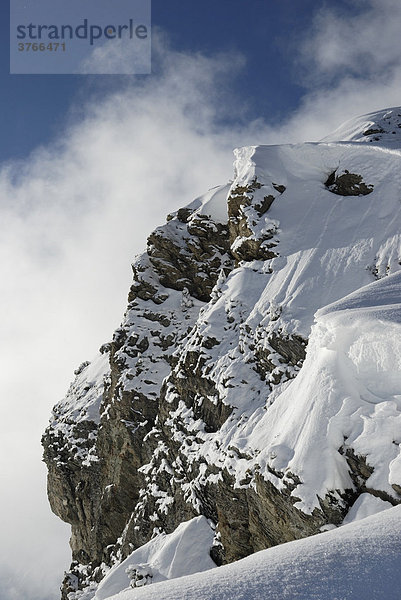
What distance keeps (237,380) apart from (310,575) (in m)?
15.9

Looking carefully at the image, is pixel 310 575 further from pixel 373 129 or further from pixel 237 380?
pixel 373 129

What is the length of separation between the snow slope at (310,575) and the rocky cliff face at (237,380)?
440cm

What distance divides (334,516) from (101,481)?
28645mm

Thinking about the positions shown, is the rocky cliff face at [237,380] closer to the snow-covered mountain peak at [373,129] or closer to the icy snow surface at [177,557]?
the icy snow surface at [177,557]

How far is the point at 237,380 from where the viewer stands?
21016 mm

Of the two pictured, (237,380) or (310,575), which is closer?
(310,575)

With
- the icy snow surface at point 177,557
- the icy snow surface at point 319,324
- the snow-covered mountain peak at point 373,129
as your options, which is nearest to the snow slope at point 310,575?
the icy snow surface at point 319,324

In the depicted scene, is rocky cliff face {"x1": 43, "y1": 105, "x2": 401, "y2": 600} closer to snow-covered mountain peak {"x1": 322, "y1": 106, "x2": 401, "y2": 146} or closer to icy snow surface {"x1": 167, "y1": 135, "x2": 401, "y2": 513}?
icy snow surface {"x1": 167, "y1": 135, "x2": 401, "y2": 513}

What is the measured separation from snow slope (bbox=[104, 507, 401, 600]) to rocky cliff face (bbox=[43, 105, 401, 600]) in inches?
173

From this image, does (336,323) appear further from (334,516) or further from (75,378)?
(75,378)

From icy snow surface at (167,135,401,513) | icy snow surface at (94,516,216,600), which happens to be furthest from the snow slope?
icy snow surface at (94,516,216,600)

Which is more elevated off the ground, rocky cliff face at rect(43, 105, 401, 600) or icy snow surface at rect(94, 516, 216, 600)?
rocky cliff face at rect(43, 105, 401, 600)

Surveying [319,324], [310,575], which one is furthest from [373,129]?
[310,575]

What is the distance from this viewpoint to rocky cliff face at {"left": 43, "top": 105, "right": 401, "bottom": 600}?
12.7 meters
